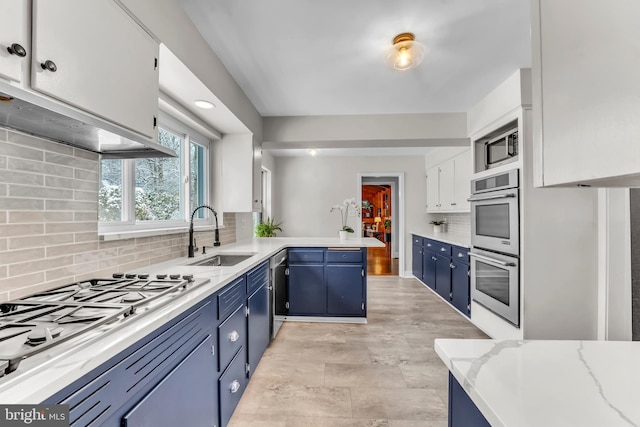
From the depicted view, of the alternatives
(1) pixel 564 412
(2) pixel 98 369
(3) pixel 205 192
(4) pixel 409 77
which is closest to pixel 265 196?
(3) pixel 205 192

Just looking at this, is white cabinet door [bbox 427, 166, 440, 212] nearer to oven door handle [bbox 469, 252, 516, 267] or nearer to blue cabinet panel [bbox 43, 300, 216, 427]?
oven door handle [bbox 469, 252, 516, 267]

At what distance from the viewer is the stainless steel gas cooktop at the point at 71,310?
2.38ft

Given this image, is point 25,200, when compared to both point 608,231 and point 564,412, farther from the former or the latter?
point 608,231

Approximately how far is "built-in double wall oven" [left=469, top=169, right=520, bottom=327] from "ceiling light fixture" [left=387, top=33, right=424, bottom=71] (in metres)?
1.28

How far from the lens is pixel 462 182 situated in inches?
154

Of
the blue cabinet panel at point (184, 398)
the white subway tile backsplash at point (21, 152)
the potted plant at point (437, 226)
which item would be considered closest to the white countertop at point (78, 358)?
the blue cabinet panel at point (184, 398)

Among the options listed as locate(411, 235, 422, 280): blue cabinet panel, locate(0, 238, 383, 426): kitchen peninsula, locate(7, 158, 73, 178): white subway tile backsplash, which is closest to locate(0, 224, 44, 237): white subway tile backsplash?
locate(7, 158, 73, 178): white subway tile backsplash

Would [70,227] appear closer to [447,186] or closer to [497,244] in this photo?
[497,244]

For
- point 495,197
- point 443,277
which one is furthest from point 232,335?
point 443,277

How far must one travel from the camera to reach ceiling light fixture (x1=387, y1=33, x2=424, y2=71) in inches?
77.8

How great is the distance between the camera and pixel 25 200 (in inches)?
45.6

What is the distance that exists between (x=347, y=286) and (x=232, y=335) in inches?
68.4

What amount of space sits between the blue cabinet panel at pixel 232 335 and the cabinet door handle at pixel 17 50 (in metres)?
1.29

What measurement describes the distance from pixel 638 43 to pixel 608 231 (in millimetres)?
2713
